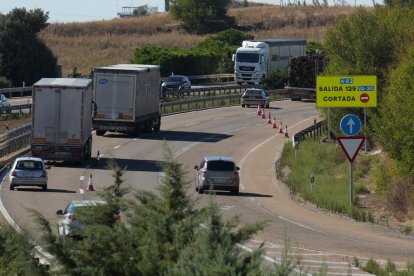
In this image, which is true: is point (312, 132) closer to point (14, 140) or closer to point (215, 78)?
point (14, 140)

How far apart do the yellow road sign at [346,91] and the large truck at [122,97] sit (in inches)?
363

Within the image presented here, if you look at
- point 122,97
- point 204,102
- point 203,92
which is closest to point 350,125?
point 122,97

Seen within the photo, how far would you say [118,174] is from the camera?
12.4m

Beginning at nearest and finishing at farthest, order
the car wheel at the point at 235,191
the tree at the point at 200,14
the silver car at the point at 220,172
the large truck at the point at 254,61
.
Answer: the silver car at the point at 220,172 < the car wheel at the point at 235,191 < the large truck at the point at 254,61 < the tree at the point at 200,14

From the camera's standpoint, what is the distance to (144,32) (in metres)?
139

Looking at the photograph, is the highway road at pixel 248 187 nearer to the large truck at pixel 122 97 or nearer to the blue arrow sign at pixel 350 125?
the large truck at pixel 122 97

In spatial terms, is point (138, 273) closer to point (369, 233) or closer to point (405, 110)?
point (369, 233)

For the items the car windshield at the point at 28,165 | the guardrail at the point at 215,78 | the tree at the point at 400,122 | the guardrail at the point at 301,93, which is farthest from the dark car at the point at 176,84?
the tree at the point at 400,122

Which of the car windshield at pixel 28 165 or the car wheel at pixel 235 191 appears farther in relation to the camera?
the car wheel at pixel 235 191

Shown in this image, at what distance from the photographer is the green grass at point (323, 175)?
36.7m

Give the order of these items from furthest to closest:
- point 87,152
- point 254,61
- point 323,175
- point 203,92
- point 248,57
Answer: point 248,57 < point 254,61 < point 203,92 < point 87,152 < point 323,175

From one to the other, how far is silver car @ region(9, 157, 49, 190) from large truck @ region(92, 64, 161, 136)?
13897 millimetres

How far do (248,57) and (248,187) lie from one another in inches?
1900

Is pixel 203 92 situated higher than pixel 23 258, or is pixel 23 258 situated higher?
pixel 23 258
